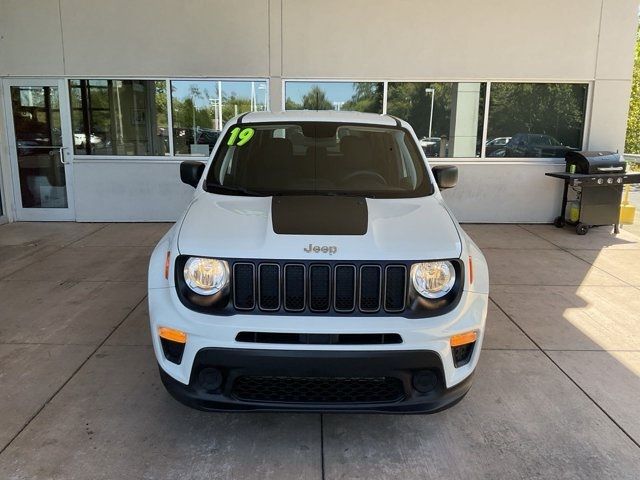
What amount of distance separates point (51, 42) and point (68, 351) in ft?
22.2

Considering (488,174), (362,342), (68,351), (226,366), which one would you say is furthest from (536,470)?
(488,174)

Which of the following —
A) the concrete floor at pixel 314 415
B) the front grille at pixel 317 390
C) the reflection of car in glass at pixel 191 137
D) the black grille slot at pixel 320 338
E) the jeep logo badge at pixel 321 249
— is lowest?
the concrete floor at pixel 314 415

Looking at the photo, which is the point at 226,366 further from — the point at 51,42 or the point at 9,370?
the point at 51,42

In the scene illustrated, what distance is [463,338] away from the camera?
2756 mm

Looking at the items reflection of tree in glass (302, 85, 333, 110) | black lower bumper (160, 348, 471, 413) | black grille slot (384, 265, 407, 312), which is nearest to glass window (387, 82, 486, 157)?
reflection of tree in glass (302, 85, 333, 110)

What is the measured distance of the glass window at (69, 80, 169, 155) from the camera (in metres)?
9.16

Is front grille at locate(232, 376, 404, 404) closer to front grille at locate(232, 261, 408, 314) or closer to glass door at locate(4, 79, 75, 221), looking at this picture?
front grille at locate(232, 261, 408, 314)

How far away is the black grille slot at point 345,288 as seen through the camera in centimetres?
274

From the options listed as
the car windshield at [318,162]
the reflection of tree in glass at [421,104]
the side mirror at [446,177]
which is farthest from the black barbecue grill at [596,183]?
the car windshield at [318,162]

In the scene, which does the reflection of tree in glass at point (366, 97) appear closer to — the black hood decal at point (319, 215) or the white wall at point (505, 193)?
the white wall at point (505, 193)

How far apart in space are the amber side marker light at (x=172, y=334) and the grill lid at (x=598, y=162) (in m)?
7.67

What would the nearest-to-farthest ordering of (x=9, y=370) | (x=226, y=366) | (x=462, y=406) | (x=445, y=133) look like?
(x=226, y=366) → (x=462, y=406) → (x=9, y=370) → (x=445, y=133)

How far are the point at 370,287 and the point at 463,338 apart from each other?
1.79 ft

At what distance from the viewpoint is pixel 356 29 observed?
28.9ft
